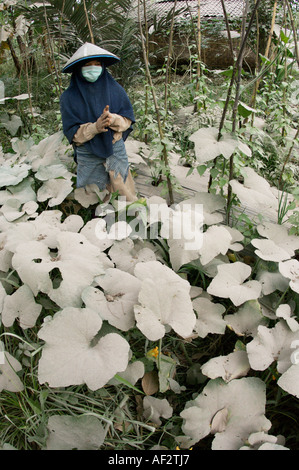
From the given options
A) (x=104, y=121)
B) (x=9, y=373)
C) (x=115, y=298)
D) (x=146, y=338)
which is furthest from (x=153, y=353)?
(x=104, y=121)

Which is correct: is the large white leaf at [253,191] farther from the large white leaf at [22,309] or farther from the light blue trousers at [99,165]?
the large white leaf at [22,309]

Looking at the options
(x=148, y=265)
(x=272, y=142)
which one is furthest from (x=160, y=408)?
(x=272, y=142)

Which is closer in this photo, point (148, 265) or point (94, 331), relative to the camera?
point (94, 331)

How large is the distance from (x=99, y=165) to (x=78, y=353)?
3.01 ft

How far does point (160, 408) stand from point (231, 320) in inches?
14.5

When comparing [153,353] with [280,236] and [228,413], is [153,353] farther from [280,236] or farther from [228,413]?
[280,236]

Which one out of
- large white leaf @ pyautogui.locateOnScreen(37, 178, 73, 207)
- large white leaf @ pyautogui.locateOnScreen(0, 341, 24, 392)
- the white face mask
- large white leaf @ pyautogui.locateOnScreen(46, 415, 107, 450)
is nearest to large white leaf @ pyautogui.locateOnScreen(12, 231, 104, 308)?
large white leaf @ pyautogui.locateOnScreen(0, 341, 24, 392)

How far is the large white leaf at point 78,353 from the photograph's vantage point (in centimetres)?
92

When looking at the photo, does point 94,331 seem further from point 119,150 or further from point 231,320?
point 119,150

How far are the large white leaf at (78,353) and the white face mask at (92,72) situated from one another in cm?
95

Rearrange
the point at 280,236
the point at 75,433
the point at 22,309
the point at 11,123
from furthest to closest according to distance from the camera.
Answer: the point at 11,123
the point at 280,236
the point at 22,309
the point at 75,433

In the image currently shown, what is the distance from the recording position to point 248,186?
1.49 meters

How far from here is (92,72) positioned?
1.41 m
